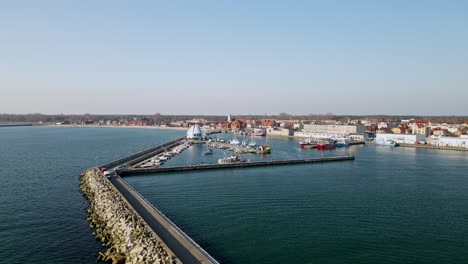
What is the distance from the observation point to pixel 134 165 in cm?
2734

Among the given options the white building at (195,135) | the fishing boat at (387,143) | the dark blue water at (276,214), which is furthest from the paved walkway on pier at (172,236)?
the fishing boat at (387,143)

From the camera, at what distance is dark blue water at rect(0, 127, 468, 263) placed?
10.9 meters

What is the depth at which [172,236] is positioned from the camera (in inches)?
433

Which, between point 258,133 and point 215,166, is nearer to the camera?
point 215,166

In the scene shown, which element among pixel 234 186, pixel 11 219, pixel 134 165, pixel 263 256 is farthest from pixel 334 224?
pixel 134 165

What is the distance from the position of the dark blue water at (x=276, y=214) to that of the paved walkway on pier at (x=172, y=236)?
839mm

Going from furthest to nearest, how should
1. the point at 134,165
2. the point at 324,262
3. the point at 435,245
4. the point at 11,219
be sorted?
the point at 134,165 < the point at 11,219 < the point at 435,245 < the point at 324,262

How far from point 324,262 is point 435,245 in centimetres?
466

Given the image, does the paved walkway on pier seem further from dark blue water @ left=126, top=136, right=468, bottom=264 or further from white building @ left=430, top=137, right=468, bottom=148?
white building @ left=430, top=137, right=468, bottom=148

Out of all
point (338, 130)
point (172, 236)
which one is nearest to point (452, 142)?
point (338, 130)

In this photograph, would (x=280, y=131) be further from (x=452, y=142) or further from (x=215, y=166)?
(x=215, y=166)

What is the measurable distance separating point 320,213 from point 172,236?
7.28m

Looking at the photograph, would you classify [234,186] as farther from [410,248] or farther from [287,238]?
[410,248]

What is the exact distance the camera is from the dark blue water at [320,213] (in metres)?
10.9
